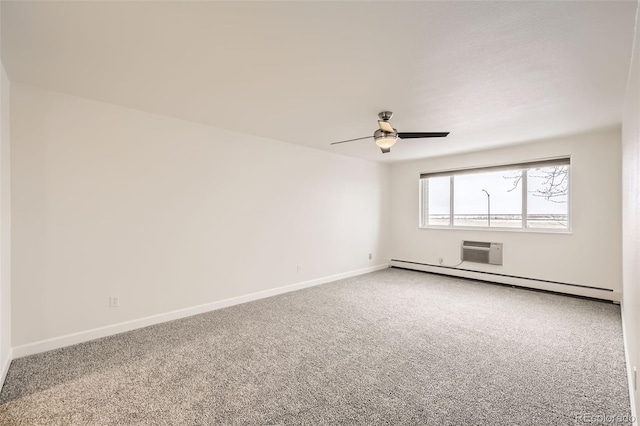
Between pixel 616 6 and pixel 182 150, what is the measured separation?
380 centimetres

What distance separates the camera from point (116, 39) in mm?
1945

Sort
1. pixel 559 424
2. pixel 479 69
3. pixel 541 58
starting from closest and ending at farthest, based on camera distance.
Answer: pixel 559 424 → pixel 541 58 → pixel 479 69

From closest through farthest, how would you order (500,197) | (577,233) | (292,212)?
(577,233)
(292,212)
(500,197)

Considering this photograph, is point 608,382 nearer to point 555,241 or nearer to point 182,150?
point 555,241

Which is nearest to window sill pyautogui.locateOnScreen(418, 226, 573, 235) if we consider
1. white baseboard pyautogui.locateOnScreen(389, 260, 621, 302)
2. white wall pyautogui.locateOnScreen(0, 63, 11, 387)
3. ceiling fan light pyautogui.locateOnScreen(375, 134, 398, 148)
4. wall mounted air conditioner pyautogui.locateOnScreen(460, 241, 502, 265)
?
wall mounted air conditioner pyautogui.locateOnScreen(460, 241, 502, 265)

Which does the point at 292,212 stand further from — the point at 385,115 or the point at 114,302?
the point at 114,302

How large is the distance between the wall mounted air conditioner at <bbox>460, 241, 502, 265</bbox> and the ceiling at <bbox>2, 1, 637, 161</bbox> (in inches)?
93.4

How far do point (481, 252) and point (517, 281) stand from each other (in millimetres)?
685

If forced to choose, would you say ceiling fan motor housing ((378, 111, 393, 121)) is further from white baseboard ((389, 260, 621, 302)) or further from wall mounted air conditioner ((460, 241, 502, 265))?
white baseboard ((389, 260, 621, 302))

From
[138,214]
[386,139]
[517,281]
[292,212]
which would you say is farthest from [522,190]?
[138,214]

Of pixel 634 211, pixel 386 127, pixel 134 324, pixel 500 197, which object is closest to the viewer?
pixel 634 211

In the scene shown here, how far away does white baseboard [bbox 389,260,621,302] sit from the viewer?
13.6 feet

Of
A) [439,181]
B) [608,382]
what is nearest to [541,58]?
[608,382]

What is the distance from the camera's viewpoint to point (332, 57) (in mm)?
2162
